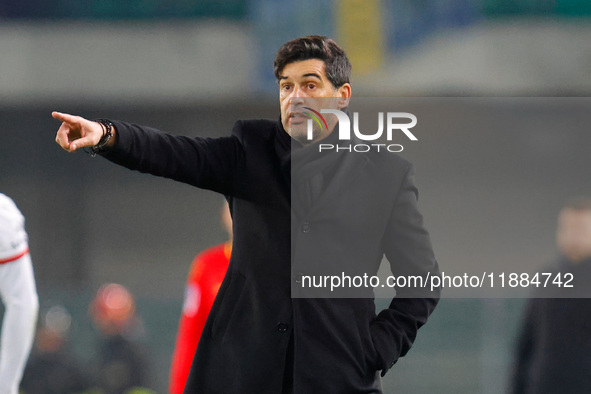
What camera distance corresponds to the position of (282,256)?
3.43 metres

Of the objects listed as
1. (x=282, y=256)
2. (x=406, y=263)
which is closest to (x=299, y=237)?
(x=282, y=256)

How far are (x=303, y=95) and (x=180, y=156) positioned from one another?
1.42 feet

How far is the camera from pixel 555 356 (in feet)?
19.0

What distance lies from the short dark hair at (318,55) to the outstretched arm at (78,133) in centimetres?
64

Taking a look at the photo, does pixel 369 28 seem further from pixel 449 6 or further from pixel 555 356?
pixel 555 356

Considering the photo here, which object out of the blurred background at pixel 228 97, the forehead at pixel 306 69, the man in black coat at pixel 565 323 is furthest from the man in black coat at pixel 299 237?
the blurred background at pixel 228 97

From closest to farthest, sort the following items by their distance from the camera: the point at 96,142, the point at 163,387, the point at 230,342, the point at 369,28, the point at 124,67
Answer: the point at 96,142
the point at 230,342
the point at 163,387
the point at 369,28
the point at 124,67

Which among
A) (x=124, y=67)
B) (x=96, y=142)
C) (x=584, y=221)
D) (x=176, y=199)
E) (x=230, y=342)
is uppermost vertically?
(x=124, y=67)

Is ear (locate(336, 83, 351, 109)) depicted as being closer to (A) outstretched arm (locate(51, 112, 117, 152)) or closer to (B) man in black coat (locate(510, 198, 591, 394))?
(A) outstretched arm (locate(51, 112, 117, 152))

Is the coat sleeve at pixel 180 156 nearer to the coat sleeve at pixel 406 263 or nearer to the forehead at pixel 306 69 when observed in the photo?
the forehead at pixel 306 69

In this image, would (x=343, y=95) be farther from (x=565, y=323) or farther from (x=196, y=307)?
(x=565, y=323)

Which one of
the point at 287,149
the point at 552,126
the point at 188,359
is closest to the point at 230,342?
the point at 287,149

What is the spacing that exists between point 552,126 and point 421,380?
22.1 feet

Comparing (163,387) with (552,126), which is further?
(552,126)
